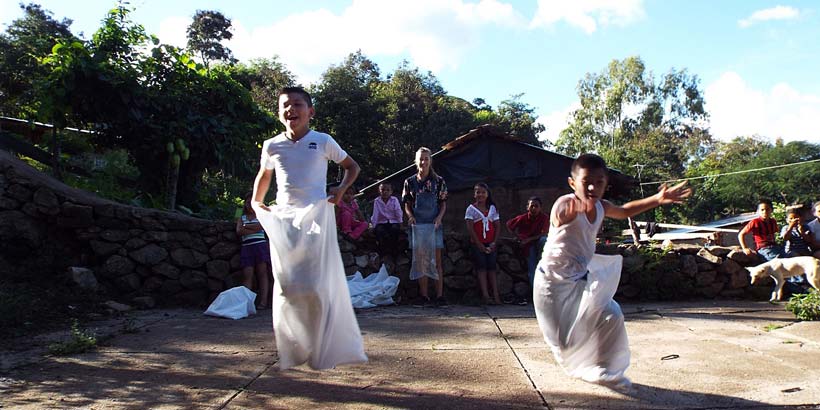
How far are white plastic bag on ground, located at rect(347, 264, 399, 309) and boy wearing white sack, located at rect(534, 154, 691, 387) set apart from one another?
4012 millimetres

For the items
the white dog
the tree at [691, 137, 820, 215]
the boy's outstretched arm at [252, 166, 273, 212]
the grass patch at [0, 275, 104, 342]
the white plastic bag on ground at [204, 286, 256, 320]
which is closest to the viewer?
the boy's outstretched arm at [252, 166, 273, 212]

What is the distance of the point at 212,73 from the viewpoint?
32.1ft

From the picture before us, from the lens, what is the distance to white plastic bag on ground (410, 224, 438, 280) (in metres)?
7.62

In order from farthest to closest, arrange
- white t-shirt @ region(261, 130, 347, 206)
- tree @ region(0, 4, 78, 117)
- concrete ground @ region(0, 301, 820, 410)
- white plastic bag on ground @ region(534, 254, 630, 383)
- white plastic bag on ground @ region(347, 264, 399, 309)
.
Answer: tree @ region(0, 4, 78, 117) < white plastic bag on ground @ region(347, 264, 399, 309) < white t-shirt @ region(261, 130, 347, 206) < white plastic bag on ground @ region(534, 254, 630, 383) < concrete ground @ region(0, 301, 820, 410)

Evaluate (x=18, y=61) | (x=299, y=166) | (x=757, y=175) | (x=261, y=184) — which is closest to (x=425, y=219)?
(x=261, y=184)

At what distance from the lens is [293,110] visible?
3.84m

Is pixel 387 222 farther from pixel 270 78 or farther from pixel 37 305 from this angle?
→ pixel 270 78

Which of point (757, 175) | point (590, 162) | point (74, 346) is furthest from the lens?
point (757, 175)

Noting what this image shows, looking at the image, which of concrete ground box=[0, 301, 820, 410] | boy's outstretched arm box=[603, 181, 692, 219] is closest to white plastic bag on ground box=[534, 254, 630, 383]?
concrete ground box=[0, 301, 820, 410]

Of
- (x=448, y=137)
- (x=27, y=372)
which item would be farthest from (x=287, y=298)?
(x=448, y=137)

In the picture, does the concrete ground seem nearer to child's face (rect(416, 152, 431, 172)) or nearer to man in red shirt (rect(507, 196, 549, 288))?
man in red shirt (rect(507, 196, 549, 288))

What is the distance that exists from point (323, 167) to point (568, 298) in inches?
71.7

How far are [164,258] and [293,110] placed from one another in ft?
15.7

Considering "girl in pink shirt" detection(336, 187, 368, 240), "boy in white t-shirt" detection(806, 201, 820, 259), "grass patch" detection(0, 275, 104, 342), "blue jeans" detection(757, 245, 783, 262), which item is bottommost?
"grass patch" detection(0, 275, 104, 342)
